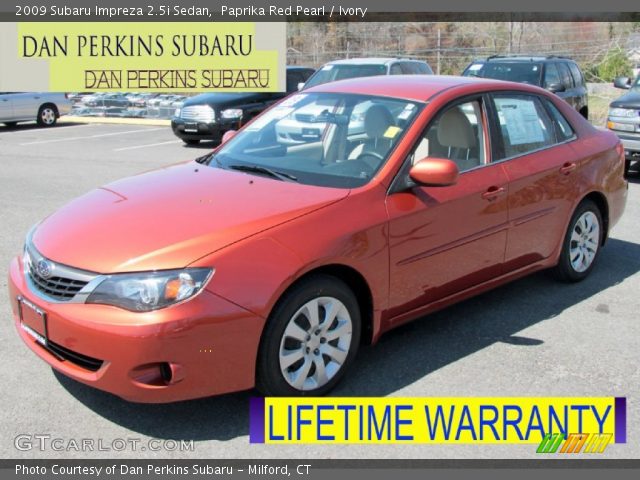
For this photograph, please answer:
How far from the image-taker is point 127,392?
11.8ft

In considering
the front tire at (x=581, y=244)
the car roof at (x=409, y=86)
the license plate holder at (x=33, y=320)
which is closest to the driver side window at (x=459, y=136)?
the car roof at (x=409, y=86)

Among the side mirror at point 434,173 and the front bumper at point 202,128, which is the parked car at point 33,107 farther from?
the side mirror at point 434,173

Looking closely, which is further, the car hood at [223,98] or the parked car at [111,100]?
the parked car at [111,100]

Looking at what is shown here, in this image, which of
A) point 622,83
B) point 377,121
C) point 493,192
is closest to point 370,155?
point 377,121

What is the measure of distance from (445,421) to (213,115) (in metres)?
12.4

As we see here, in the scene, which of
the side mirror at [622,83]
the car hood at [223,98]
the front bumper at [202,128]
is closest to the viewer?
the side mirror at [622,83]

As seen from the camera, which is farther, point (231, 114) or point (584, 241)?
point (231, 114)

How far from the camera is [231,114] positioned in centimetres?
1567

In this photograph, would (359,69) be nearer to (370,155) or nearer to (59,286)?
(370,155)

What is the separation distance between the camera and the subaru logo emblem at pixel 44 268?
12.6ft

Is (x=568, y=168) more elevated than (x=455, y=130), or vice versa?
(x=455, y=130)

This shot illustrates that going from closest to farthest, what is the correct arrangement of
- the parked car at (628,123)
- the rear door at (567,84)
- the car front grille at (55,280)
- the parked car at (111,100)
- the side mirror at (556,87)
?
the car front grille at (55,280) < the parked car at (628,123) < the side mirror at (556,87) < the rear door at (567,84) < the parked car at (111,100)

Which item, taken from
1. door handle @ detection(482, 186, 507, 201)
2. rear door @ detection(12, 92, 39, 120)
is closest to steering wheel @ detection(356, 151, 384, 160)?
door handle @ detection(482, 186, 507, 201)

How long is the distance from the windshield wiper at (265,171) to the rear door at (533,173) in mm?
1549
